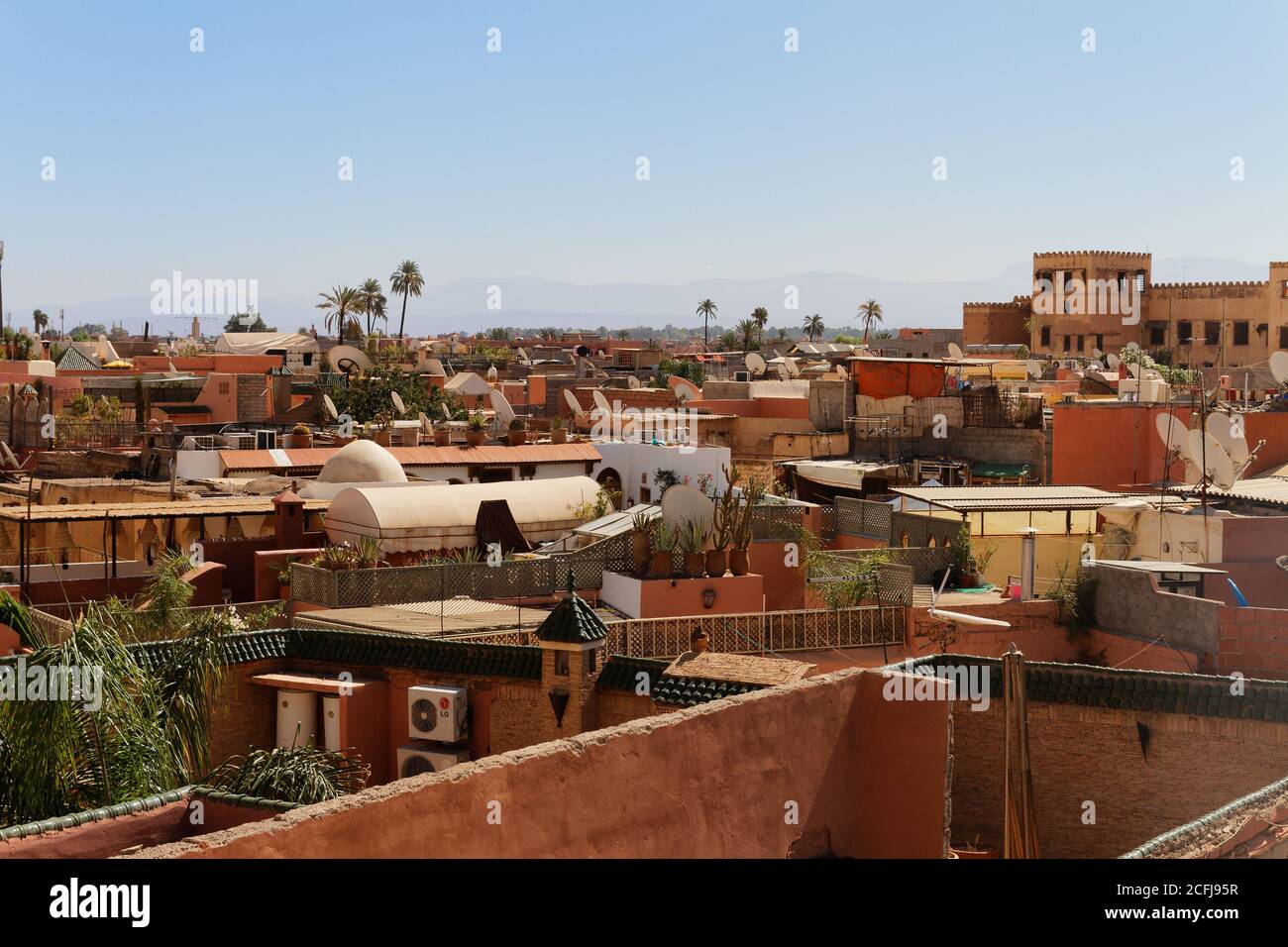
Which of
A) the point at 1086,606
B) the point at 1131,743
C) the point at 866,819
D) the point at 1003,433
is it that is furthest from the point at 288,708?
the point at 1003,433

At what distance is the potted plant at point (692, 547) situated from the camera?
17.7 metres

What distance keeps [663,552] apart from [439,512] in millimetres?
5215

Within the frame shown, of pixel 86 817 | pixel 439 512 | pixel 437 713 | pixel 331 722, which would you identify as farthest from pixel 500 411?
pixel 86 817

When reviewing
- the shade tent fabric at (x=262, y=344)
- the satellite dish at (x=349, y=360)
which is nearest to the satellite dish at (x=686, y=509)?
the satellite dish at (x=349, y=360)

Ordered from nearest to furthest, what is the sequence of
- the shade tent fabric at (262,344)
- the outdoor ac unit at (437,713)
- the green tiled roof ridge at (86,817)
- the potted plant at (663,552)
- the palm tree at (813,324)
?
the green tiled roof ridge at (86,817) → the outdoor ac unit at (437,713) → the potted plant at (663,552) → the shade tent fabric at (262,344) → the palm tree at (813,324)

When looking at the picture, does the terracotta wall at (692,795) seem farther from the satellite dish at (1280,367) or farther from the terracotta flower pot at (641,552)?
the satellite dish at (1280,367)

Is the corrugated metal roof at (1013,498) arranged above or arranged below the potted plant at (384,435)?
below

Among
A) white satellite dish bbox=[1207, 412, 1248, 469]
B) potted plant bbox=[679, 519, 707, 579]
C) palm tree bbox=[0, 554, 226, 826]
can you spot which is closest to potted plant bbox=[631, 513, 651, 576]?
potted plant bbox=[679, 519, 707, 579]

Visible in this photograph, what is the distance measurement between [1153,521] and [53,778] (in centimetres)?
1353

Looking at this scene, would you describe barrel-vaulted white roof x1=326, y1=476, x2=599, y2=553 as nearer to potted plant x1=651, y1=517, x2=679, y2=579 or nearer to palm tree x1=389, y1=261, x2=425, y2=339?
potted plant x1=651, y1=517, x2=679, y2=579

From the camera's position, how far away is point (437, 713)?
12.2 m

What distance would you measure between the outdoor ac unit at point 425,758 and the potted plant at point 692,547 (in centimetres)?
587

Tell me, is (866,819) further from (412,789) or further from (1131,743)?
(412,789)

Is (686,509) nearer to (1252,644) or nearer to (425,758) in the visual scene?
(1252,644)
